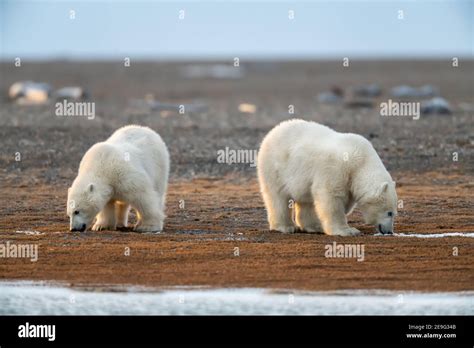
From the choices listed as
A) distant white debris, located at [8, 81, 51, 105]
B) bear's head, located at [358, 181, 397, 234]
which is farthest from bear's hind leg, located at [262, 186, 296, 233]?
distant white debris, located at [8, 81, 51, 105]

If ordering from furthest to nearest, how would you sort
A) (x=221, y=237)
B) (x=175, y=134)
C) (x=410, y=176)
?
1. (x=175, y=134)
2. (x=410, y=176)
3. (x=221, y=237)

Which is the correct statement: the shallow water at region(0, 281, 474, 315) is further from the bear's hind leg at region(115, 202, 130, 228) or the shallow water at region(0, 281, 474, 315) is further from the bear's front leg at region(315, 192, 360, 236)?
the bear's hind leg at region(115, 202, 130, 228)

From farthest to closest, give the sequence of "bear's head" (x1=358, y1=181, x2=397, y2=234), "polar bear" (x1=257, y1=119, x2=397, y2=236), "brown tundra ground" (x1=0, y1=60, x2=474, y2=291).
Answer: "polar bear" (x1=257, y1=119, x2=397, y2=236) → "bear's head" (x1=358, y1=181, x2=397, y2=234) → "brown tundra ground" (x1=0, y1=60, x2=474, y2=291)

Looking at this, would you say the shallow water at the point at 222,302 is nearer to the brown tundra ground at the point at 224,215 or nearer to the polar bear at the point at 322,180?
the brown tundra ground at the point at 224,215

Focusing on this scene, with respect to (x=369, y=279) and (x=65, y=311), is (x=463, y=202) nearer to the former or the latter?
(x=369, y=279)
